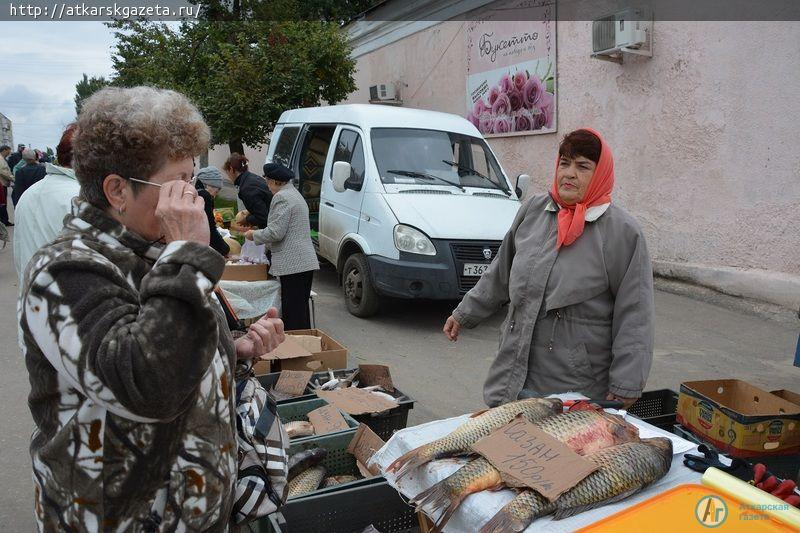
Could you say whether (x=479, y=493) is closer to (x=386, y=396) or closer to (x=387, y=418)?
(x=387, y=418)

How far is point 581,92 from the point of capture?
10258 mm

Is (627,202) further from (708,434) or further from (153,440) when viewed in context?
(153,440)

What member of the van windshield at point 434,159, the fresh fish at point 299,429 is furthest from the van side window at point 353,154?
the fresh fish at point 299,429

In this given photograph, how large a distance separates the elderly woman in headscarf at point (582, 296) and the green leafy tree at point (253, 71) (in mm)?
11428

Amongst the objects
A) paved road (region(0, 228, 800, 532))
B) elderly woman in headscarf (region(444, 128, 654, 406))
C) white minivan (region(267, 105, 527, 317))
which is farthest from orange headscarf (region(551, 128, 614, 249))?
white minivan (region(267, 105, 527, 317))

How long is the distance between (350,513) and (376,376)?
163 cm

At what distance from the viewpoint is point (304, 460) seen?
3.05 m

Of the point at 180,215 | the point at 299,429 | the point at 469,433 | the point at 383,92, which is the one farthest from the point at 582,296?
the point at 383,92

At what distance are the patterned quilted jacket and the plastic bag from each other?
5.45m

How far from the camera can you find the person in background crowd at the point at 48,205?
319 cm

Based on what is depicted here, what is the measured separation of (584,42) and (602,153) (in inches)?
325

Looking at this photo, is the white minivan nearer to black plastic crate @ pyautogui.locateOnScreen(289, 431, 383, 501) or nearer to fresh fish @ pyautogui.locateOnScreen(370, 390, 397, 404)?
fresh fish @ pyautogui.locateOnScreen(370, 390, 397, 404)

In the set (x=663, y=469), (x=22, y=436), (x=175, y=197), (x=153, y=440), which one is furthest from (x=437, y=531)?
(x=22, y=436)

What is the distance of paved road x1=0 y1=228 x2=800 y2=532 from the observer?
475 cm
